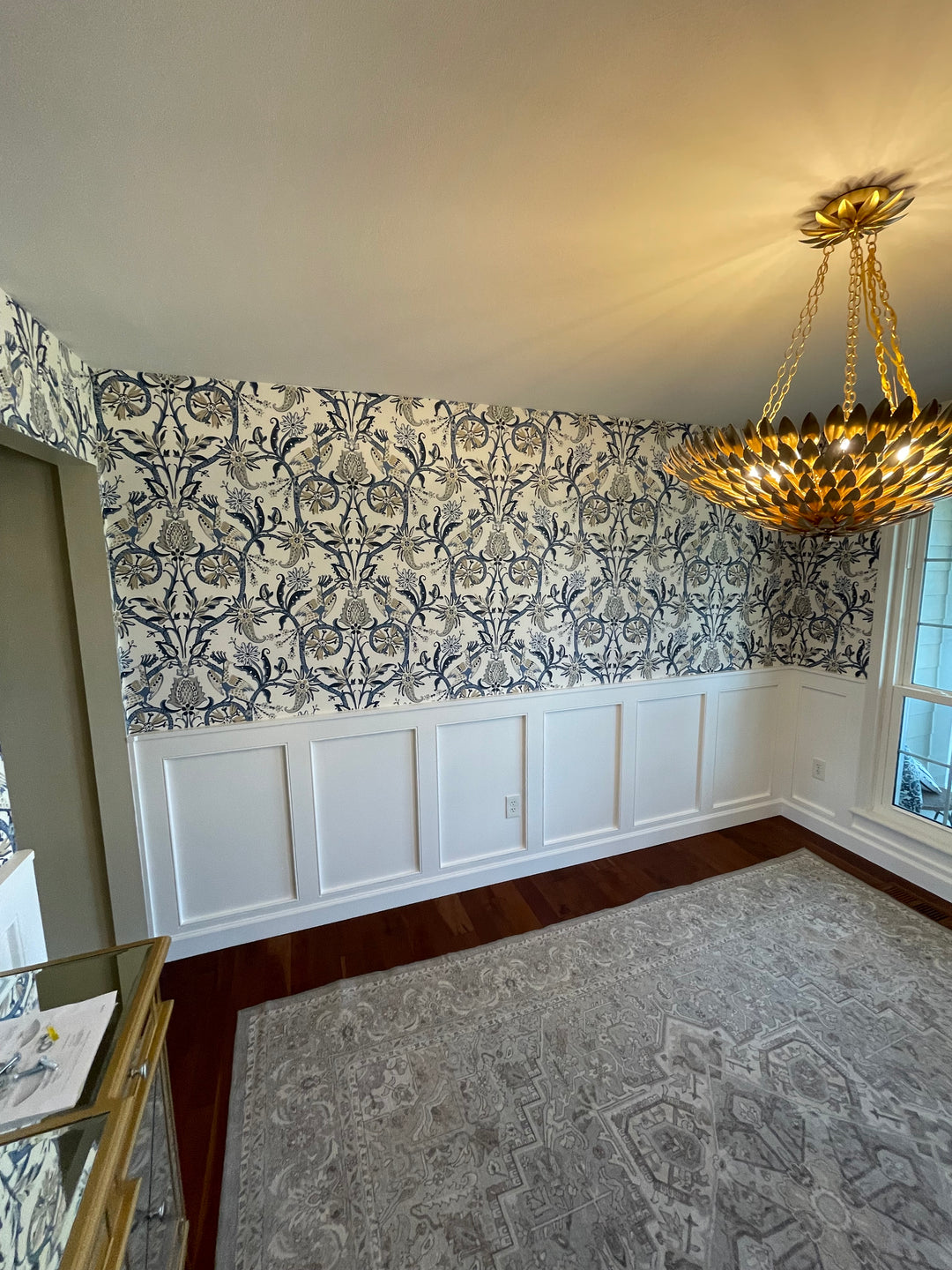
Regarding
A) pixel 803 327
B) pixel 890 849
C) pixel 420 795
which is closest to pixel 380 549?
pixel 420 795

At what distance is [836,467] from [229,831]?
2.39 m

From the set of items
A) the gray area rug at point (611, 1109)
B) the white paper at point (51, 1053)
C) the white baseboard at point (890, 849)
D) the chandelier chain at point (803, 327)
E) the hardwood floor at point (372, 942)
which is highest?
the chandelier chain at point (803, 327)

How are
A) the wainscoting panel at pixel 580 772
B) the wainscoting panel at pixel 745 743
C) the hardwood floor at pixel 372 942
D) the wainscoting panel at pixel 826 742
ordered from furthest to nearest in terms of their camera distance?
the wainscoting panel at pixel 745 743
the wainscoting panel at pixel 826 742
the wainscoting panel at pixel 580 772
the hardwood floor at pixel 372 942

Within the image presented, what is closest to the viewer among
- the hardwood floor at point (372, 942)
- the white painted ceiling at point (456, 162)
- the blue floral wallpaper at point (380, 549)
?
the white painted ceiling at point (456, 162)

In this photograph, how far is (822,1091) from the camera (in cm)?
154

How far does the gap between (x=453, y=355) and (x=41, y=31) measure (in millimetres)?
1197

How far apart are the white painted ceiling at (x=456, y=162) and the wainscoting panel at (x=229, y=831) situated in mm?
1566

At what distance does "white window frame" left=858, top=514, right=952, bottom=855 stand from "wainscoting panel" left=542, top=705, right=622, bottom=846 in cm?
134

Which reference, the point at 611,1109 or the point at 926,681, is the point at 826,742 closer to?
the point at 926,681

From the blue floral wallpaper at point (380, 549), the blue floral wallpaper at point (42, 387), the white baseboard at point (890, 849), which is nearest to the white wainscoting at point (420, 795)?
the blue floral wallpaper at point (380, 549)

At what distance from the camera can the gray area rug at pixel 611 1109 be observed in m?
1.22

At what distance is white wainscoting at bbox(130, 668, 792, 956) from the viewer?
7.00ft

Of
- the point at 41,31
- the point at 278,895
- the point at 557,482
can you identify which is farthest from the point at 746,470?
the point at 278,895

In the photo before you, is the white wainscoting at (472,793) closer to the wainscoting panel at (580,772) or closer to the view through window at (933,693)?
the wainscoting panel at (580,772)
